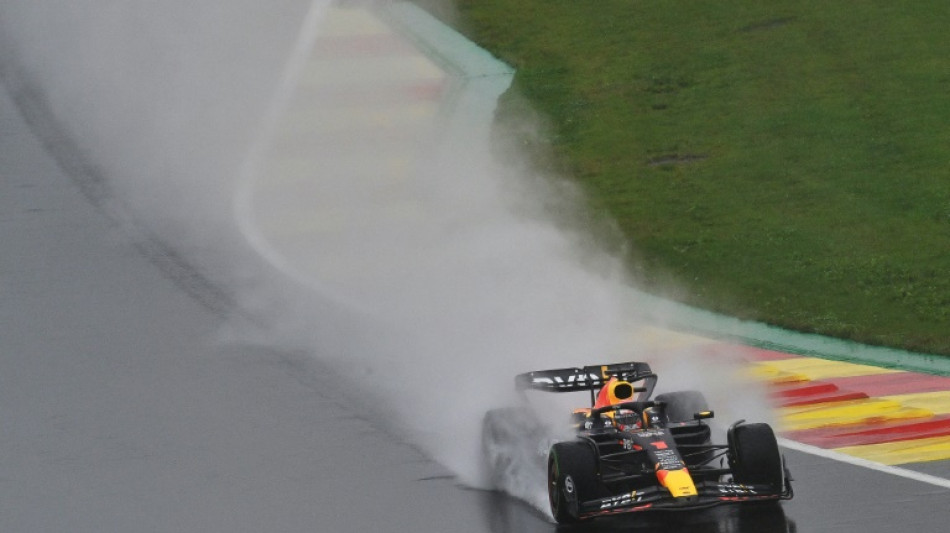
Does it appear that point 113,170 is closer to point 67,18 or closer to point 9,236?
point 9,236

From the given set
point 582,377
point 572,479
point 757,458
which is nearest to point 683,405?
point 582,377

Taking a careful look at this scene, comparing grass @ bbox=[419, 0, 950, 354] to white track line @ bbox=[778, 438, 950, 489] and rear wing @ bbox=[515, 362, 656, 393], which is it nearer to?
white track line @ bbox=[778, 438, 950, 489]

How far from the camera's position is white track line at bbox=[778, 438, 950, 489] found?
11625 mm

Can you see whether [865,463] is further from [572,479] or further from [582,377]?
[572,479]

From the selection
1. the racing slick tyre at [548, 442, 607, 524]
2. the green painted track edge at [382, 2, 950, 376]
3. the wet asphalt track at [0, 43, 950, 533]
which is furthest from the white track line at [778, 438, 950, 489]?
the green painted track edge at [382, 2, 950, 376]

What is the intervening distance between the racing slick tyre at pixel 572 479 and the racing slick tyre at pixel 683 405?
1.50 meters

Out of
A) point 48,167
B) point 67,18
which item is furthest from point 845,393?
point 67,18

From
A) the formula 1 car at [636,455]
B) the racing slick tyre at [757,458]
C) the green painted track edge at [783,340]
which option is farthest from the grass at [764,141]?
the racing slick tyre at [757,458]

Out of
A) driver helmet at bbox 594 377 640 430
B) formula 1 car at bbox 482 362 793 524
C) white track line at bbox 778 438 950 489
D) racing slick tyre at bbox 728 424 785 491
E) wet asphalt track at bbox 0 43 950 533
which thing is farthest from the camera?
white track line at bbox 778 438 950 489

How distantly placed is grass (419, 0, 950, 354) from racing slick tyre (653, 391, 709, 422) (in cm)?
453

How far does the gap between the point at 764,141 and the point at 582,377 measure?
10798 mm

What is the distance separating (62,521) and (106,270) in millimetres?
7357

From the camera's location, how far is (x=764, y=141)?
73.5 feet

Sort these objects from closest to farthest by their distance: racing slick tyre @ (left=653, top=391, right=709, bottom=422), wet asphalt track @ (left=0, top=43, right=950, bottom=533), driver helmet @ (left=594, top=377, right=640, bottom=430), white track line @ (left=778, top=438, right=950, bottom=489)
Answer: wet asphalt track @ (left=0, top=43, right=950, bottom=533), driver helmet @ (left=594, top=377, right=640, bottom=430), white track line @ (left=778, top=438, right=950, bottom=489), racing slick tyre @ (left=653, top=391, right=709, bottom=422)
